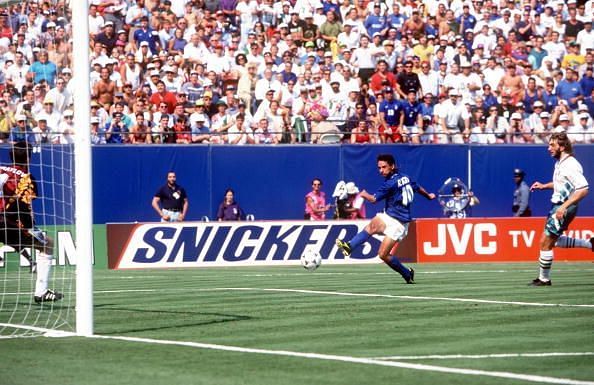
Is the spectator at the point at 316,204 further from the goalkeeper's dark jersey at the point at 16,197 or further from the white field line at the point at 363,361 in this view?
the white field line at the point at 363,361

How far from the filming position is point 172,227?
25.5m

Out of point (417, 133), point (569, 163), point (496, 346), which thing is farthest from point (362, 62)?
point (496, 346)

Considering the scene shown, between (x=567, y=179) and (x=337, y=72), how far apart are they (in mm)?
12648

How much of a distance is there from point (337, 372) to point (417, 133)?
2025cm

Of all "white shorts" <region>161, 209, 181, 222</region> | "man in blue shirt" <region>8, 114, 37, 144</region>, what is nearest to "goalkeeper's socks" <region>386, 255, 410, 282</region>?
"man in blue shirt" <region>8, 114, 37, 144</region>

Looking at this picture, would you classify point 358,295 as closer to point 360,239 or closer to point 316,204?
point 360,239

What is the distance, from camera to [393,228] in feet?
64.2

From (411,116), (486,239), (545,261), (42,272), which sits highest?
(411,116)

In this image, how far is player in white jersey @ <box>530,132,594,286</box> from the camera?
57.6 ft

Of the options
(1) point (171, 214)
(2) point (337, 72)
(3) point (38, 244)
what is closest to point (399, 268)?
(3) point (38, 244)

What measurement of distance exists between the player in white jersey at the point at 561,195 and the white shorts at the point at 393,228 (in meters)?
2.60

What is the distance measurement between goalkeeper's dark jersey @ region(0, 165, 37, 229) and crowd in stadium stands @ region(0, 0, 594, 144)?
37.5 feet

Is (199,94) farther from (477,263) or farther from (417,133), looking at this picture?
(477,263)

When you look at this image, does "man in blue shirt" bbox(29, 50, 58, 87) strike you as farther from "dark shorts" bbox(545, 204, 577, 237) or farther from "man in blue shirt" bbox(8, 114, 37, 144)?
"dark shorts" bbox(545, 204, 577, 237)
